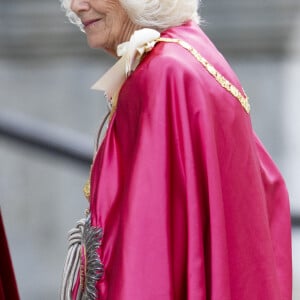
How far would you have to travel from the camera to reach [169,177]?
348 cm

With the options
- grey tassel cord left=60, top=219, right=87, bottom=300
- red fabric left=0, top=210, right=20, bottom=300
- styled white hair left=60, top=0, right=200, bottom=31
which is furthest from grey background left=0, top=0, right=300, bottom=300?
styled white hair left=60, top=0, right=200, bottom=31

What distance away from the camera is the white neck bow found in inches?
140

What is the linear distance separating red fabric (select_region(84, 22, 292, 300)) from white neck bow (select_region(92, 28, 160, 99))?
0.03m

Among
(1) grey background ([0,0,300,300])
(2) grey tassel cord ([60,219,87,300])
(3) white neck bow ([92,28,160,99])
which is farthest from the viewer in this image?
(1) grey background ([0,0,300,300])

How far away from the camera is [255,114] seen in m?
8.71

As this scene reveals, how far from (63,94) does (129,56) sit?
16.8ft

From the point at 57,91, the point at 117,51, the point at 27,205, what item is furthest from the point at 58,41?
the point at 117,51

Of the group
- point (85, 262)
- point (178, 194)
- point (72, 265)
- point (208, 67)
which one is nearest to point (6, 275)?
point (72, 265)

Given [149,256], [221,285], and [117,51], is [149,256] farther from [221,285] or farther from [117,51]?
[117,51]

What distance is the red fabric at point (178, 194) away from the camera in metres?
3.46

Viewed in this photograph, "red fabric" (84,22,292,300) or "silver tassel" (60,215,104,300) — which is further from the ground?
"red fabric" (84,22,292,300)

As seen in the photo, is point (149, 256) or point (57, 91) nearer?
point (149, 256)

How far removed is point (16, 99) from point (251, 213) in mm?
5211

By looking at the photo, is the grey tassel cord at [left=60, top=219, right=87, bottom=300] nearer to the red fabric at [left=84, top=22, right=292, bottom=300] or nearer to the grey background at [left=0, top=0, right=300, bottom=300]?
the red fabric at [left=84, top=22, right=292, bottom=300]
